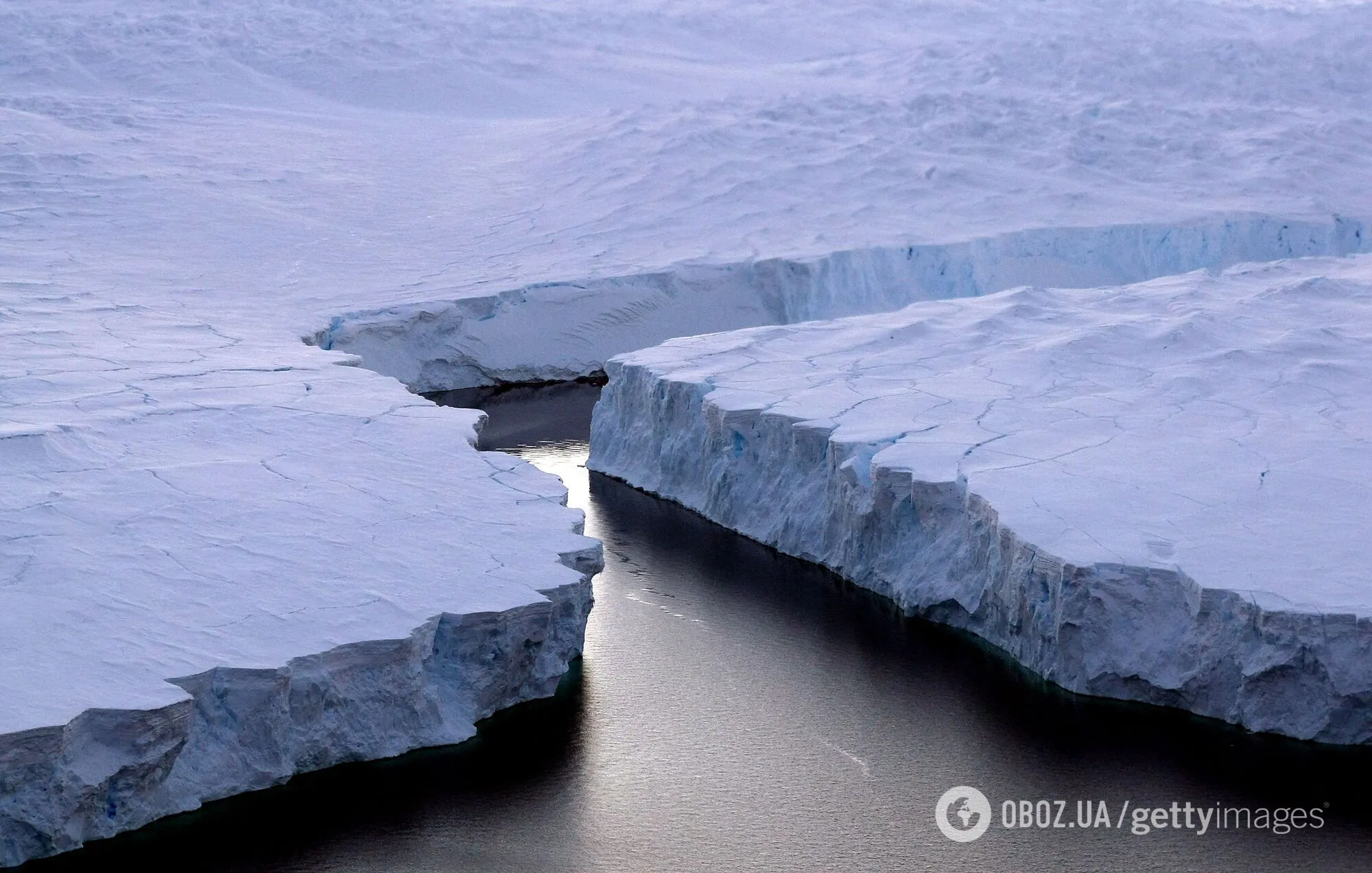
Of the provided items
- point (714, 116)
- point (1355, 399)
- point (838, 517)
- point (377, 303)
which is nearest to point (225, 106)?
point (714, 116)

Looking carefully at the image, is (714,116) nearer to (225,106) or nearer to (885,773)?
(225,106)

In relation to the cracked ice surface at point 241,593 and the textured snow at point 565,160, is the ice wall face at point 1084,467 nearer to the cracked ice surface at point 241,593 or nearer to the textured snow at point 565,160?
the cracked ice surface at point 241,593

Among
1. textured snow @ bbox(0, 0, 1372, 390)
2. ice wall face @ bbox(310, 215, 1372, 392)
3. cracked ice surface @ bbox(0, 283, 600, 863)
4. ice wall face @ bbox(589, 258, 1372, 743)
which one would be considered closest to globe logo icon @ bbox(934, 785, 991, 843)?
ice wall face @ bbox(589, 258, 1372, 743)

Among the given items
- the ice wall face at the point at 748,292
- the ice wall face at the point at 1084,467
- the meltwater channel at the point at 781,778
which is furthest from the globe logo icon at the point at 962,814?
the ice wall face at the point at 748,292

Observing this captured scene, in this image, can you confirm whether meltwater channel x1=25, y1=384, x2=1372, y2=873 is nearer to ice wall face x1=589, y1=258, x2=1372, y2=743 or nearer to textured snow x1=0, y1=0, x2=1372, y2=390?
ice wall face x1=589, y1=258, x2=1372, y2=743

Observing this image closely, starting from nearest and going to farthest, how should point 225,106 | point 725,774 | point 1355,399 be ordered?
point 725,774 < point 1355,399 < point 225,106

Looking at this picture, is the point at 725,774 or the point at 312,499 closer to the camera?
the point at 725,774

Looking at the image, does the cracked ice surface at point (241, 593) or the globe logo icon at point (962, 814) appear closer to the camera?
the cracked ice surface at point (241, 593)
